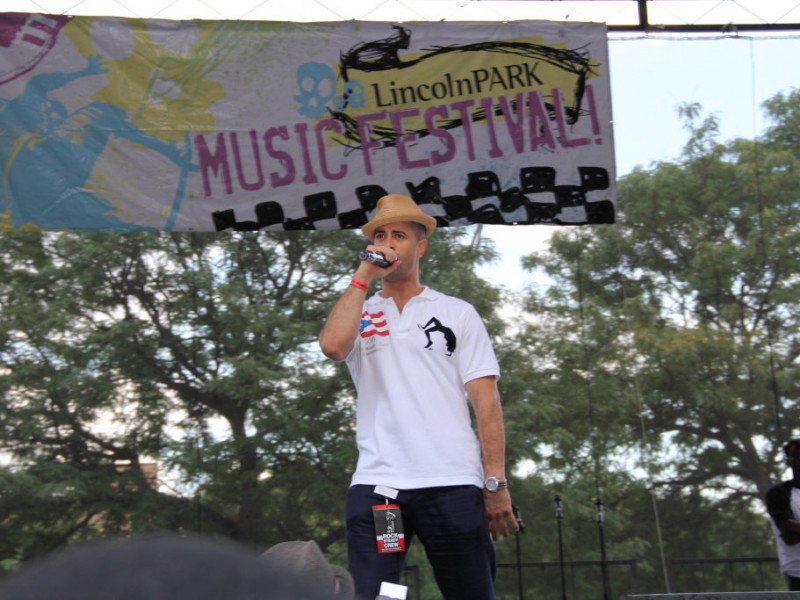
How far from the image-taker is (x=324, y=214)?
17.7 ft

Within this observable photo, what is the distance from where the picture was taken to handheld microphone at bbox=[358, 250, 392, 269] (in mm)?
3244

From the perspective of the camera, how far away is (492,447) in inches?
127

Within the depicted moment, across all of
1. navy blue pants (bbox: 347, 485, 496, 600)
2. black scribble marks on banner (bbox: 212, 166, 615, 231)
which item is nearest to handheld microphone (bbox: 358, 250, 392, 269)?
navy blue pants (bbox: 347, 485, 496, 600)

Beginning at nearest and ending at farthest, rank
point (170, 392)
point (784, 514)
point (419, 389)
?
point (419, 389)
point (784, 514)
point (170, 392)

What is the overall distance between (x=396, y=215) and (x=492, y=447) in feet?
2.55

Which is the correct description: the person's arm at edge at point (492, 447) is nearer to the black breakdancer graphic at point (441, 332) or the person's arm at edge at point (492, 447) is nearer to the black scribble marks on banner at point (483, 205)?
the black breakdancer graphic at point (441, 332)

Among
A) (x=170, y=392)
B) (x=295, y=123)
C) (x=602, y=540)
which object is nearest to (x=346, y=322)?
(x=295, y=123)

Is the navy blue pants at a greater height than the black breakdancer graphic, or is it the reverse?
the black breakdancer graphic

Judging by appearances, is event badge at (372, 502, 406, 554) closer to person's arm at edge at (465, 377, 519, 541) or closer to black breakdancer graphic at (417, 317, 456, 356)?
person's arm at edge at (465, 377, 519, 541)

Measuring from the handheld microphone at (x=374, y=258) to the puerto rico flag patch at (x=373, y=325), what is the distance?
16cm

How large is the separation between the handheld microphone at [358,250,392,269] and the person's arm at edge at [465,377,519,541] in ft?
1.46

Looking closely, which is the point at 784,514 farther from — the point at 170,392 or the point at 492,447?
the point at 170,392

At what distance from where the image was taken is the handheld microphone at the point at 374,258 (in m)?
3.24

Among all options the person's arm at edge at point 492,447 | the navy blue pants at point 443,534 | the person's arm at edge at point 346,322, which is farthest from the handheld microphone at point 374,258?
the navy blue pants at point 443,534
